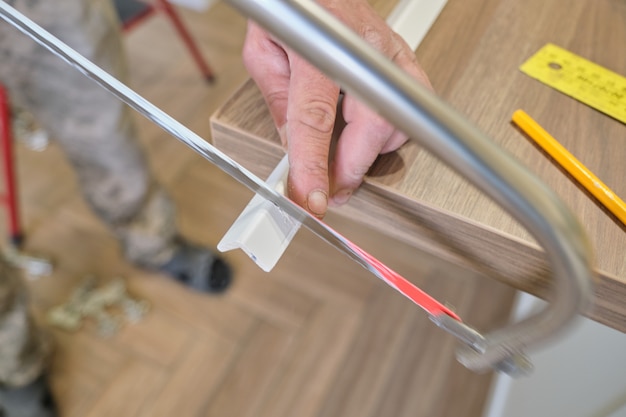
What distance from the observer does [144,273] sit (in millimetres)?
1183

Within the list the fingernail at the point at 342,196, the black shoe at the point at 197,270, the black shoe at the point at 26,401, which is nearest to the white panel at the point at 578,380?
the fingernail at the point at 342,196

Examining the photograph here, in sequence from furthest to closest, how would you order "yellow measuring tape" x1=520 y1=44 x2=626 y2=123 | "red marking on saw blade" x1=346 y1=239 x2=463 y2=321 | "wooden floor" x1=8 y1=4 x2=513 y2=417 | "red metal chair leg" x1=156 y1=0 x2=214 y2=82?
"red metal chair leg" x1=156 y1=0 x2=214 y2=82 < "wooden floor" x1=8 y1=4 x2=513 y2=417 < "yellow measuring tape" x1=520 y1=44 x2=626 y2=123 < "red marking on saw blade" x1=346 y1=239 x2=463 y2=321

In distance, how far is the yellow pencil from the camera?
0.38 m

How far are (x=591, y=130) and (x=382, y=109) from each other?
0.34 m

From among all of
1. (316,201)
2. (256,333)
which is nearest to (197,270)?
(256,333)

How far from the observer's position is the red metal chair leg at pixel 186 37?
1393 mm

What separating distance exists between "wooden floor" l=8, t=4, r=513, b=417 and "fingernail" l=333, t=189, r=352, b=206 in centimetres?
66

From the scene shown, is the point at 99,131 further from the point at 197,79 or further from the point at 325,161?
the point at 197,79

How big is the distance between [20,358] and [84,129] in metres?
0.45

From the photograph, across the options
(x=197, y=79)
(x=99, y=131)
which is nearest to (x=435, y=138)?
(x=99, y=131)

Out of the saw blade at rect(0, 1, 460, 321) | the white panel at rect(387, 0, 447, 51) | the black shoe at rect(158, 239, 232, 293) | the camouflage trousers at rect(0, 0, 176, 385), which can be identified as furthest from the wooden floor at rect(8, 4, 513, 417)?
the saw blade at rect(0, 1, 460, 321)

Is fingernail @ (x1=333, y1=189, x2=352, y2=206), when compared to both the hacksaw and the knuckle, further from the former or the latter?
the hacksaw

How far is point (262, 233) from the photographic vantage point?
13.5 inches

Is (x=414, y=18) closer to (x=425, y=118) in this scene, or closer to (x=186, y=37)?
(x=425, y=118)
